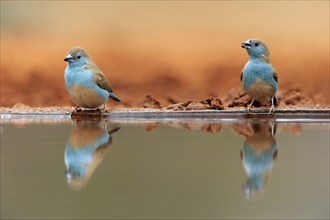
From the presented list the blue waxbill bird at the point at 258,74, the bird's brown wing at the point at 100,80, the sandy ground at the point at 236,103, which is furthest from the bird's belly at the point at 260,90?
the bird's brown wing at the point at 100,80

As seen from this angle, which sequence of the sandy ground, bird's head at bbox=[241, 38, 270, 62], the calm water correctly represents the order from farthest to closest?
the sandy ground
bird's head at bbox=[241, 38, 270, 62]
the calm water

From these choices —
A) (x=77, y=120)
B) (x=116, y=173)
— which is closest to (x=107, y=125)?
(x=77, y=120)

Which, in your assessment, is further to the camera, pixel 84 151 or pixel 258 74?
pixel 258 74

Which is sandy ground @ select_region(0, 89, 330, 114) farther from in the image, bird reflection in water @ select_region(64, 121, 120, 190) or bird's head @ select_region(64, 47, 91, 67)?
bird reflection in water @ select_region(64, 121, 120, 190)

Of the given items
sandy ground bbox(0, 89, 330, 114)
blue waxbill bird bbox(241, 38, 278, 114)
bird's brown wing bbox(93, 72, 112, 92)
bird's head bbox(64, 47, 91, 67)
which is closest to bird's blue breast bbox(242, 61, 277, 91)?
blue waxbill bird bbox(241, 38, 278, 114)

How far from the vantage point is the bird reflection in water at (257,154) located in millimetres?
3453

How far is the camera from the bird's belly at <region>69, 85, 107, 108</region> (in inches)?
246

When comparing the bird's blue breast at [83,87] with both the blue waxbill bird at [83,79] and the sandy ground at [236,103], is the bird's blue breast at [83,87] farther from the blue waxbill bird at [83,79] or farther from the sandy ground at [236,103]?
the sandy ground at [236,103]

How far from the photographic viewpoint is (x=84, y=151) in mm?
4266

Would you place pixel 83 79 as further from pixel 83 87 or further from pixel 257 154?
pixel 257 154

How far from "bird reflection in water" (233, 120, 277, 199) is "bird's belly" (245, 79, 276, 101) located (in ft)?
2.52

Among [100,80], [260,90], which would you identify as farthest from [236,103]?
[100,80]

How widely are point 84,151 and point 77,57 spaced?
210 centimetres

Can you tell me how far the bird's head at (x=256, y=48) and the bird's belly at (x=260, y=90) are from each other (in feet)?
0.68
